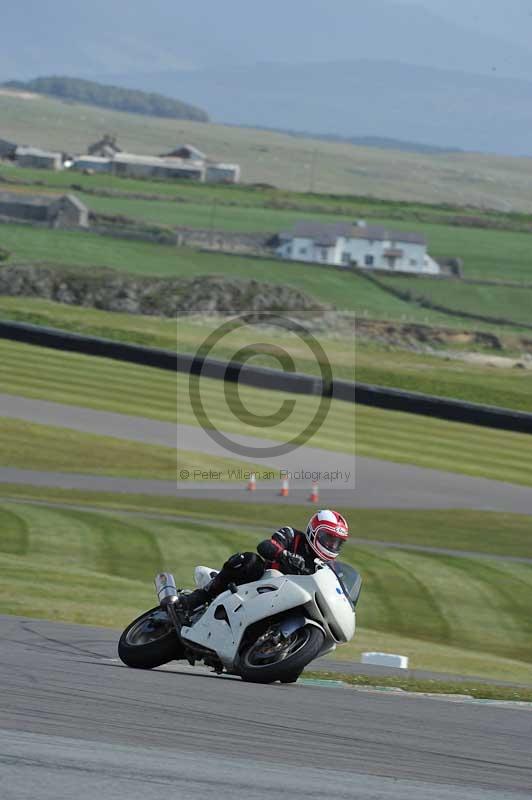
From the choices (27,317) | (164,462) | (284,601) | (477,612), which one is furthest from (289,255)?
(284,601)

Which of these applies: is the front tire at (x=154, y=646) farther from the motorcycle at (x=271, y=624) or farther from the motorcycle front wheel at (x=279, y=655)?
the motorcycle front wheel at (x=279, y=655)

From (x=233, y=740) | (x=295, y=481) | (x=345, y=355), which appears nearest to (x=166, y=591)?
(x=233, y=740)

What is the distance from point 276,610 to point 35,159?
167 metres

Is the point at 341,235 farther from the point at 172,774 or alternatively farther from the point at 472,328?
the point at 172,774

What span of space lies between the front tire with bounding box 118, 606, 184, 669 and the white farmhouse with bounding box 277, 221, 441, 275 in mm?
117476

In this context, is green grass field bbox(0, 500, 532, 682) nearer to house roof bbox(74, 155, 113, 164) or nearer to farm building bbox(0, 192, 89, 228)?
farm building bbox(0, 192, 89, 228)

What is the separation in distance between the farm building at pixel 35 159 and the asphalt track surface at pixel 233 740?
164901 mm

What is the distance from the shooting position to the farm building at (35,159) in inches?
6752

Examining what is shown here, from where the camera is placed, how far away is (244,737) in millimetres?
8383

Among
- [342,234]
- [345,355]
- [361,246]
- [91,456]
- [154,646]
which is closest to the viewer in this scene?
[154,646]

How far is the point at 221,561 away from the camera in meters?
25.3

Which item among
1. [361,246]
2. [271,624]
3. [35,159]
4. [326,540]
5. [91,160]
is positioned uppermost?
[91,160]

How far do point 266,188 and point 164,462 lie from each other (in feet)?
453

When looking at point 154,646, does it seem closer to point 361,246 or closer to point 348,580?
point 348,580
